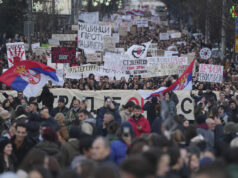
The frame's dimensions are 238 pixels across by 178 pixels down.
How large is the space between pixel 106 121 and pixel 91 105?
6.93m

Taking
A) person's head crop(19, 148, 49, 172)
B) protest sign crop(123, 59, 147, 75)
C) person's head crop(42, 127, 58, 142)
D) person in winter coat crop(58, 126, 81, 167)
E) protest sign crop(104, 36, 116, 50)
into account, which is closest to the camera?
person's head crop(19, 148, 49, 172)

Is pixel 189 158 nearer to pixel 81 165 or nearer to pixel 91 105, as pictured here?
pixel 81 165

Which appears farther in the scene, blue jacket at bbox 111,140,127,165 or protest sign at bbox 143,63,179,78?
protest sign at bbox 143,63,179,78

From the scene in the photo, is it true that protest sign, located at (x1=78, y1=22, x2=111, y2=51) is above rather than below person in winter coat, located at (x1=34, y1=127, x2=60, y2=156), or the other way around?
above

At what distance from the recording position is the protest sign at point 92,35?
2292 cm

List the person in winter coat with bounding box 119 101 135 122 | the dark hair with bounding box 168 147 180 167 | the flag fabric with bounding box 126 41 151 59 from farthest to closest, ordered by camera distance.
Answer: the flag fabric with bounding box 126 41 151 59 → the person in winter coat with bounding box 119 101 135 122 → the dark hair with bounding box 168 147 180 167

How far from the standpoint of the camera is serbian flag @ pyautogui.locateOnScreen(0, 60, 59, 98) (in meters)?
16.7

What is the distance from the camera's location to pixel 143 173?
5.91 metres

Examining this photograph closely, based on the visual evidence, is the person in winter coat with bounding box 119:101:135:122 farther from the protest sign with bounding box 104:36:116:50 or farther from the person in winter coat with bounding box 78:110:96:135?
the protest sign with bounding box 104:36:116:50

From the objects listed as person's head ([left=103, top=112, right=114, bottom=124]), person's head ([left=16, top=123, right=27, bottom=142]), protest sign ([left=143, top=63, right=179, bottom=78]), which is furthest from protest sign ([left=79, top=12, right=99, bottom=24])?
person's head ([left=16, top=123, right=27, bottom=142])

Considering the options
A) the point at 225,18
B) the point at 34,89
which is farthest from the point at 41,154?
the point at 225,18

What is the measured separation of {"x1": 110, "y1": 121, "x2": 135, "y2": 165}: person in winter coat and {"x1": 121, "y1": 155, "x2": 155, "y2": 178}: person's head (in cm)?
242

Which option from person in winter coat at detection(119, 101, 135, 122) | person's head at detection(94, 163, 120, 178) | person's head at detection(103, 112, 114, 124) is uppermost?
person's head at detection(94, 163, 120, 178)

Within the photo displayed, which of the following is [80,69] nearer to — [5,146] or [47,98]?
[47,98]
